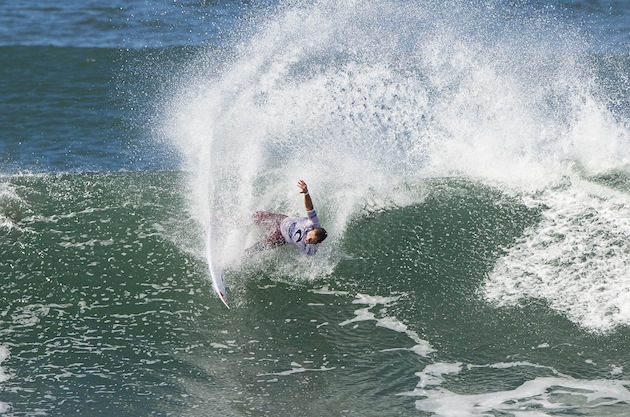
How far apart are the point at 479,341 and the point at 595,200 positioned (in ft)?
13.6

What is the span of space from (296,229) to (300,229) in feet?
0.25

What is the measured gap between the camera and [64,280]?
492 inches

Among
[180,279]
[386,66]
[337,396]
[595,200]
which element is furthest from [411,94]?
[337,396]

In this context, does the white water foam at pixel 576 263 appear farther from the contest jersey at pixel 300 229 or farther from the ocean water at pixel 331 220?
the contest jersey at pixel 300 229

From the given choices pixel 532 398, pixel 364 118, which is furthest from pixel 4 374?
pixel 364 118

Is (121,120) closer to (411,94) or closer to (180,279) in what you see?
(411,94)

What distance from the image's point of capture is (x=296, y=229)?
12.0 metres

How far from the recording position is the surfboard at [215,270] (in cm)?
1180

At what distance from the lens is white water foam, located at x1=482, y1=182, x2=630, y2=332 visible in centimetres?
1164

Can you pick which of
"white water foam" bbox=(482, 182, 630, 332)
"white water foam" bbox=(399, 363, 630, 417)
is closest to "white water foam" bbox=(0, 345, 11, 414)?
"white water foam" bbox=(399, 363, 630, 417)

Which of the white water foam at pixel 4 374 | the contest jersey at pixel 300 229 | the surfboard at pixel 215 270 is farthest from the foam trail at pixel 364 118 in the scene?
the white water foam at pixel 4 374

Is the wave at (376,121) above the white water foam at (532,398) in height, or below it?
above

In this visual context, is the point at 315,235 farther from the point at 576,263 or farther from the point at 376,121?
the point at 376,121

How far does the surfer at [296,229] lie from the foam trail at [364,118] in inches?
15.2
